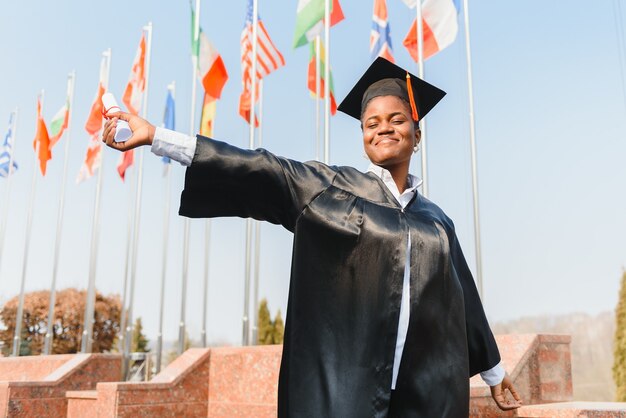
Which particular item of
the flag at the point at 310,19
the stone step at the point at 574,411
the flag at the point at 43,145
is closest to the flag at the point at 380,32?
the flag at the point at 310,19

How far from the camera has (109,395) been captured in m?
8.13

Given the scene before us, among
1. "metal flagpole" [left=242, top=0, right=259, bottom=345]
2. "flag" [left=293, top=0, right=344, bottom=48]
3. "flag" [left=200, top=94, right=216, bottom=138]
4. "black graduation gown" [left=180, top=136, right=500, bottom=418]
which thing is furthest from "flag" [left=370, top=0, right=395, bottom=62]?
"black graduation gown" [left=180, top=136, right=500, bottom=418]

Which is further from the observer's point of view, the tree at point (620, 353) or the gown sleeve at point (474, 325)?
the tree at point (620, 353)

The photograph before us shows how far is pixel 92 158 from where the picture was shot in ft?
53.1

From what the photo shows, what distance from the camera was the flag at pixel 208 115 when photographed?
1365 centimetres

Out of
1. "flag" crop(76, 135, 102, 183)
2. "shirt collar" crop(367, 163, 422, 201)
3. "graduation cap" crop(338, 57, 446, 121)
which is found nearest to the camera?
"shirt collar" crop(367, 163, 422, 201)

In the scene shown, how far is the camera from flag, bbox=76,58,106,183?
15664 mm

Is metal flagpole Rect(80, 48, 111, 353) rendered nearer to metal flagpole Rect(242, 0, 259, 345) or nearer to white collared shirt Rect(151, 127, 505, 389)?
metal flagpole Rect(242, 0, 259, 345)

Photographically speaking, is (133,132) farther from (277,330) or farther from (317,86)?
(277,330)

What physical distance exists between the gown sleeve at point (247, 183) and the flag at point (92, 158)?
14.4m

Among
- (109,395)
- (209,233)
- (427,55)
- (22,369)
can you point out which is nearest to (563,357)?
(109,395)

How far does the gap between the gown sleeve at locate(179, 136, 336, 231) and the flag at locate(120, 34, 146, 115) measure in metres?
12.9

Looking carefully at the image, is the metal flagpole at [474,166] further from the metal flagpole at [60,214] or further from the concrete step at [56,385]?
the metal flagpole at [60,214]

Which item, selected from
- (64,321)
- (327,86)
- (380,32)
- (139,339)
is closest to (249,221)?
(327,86)
